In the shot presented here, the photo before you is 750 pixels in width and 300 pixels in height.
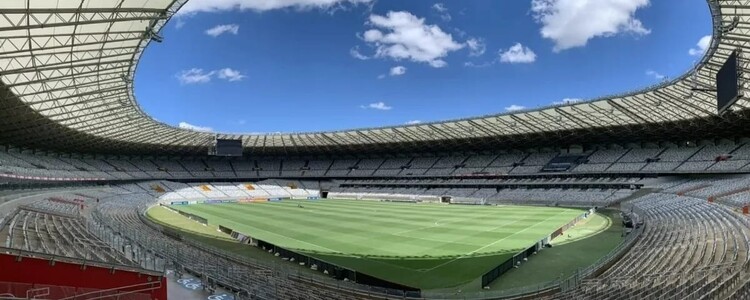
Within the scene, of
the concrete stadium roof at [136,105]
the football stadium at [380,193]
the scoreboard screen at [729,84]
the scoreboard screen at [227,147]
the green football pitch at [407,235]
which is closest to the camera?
the football stadium at [380,193]

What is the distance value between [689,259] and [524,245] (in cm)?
1110

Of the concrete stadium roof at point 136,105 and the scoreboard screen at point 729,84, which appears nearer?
the concrete stadium roof at point 136,105

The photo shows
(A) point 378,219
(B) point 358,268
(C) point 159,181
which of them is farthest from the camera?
(C) point 159,181

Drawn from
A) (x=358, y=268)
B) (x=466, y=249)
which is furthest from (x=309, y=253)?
(x=466, y=249)

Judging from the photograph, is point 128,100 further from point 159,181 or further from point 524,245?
point 159,181

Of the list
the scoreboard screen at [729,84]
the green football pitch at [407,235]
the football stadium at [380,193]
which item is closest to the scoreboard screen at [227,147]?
the football stadium at [380,193]

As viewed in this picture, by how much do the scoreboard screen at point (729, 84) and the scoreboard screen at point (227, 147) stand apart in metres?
49.6

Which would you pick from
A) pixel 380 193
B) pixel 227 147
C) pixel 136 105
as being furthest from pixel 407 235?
pixel 380 193

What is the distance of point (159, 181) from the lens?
7662 cm

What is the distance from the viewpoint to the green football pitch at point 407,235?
23.4 meters

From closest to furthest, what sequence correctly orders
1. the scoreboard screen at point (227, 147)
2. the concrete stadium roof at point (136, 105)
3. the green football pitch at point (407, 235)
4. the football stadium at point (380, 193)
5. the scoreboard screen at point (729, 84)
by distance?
the football stadium at point (380, 193) → the concrete stadium roof at point (136, 105) → the scoreboard screen at point (729, 84) → the green football pitch at point (407, 235) → the scoreboard screen at point (227, 147)

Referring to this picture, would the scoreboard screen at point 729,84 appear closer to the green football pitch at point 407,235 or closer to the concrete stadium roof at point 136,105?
the concrete stadium roof at point 136,105

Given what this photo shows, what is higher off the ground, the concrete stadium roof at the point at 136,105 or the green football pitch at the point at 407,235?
the concrete stadium roof at the point at 136,105

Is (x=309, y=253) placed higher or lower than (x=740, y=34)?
lower
